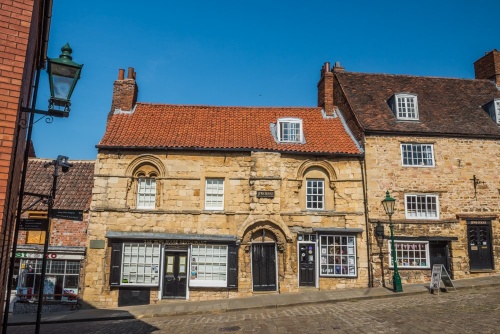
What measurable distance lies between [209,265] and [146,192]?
4637 millimetres

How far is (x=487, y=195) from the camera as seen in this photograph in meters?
19.2

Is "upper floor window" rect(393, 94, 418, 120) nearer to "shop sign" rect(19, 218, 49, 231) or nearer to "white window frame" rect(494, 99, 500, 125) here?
"white window frame" rect(494, 99, 500, 125)

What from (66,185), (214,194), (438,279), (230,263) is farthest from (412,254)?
(66,185)

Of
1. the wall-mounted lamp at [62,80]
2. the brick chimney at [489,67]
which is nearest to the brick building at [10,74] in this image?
the wall-mounted lamp at [62,80]

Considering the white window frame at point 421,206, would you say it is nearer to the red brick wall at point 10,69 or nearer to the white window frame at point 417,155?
the white window frame at point 417,155

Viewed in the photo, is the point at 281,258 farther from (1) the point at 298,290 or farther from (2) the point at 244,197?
(2) the point at 244,197

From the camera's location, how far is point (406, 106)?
20.8 m

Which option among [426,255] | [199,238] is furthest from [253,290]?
[426,255]

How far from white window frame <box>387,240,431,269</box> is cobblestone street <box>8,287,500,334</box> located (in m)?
A: 2.94

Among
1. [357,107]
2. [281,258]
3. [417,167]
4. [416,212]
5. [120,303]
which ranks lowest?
[120,303]

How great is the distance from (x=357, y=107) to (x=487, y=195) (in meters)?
7.94

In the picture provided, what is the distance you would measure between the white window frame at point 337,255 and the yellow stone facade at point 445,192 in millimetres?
967

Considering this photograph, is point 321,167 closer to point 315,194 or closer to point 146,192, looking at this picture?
point 315,194

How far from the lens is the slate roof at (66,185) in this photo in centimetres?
1802
